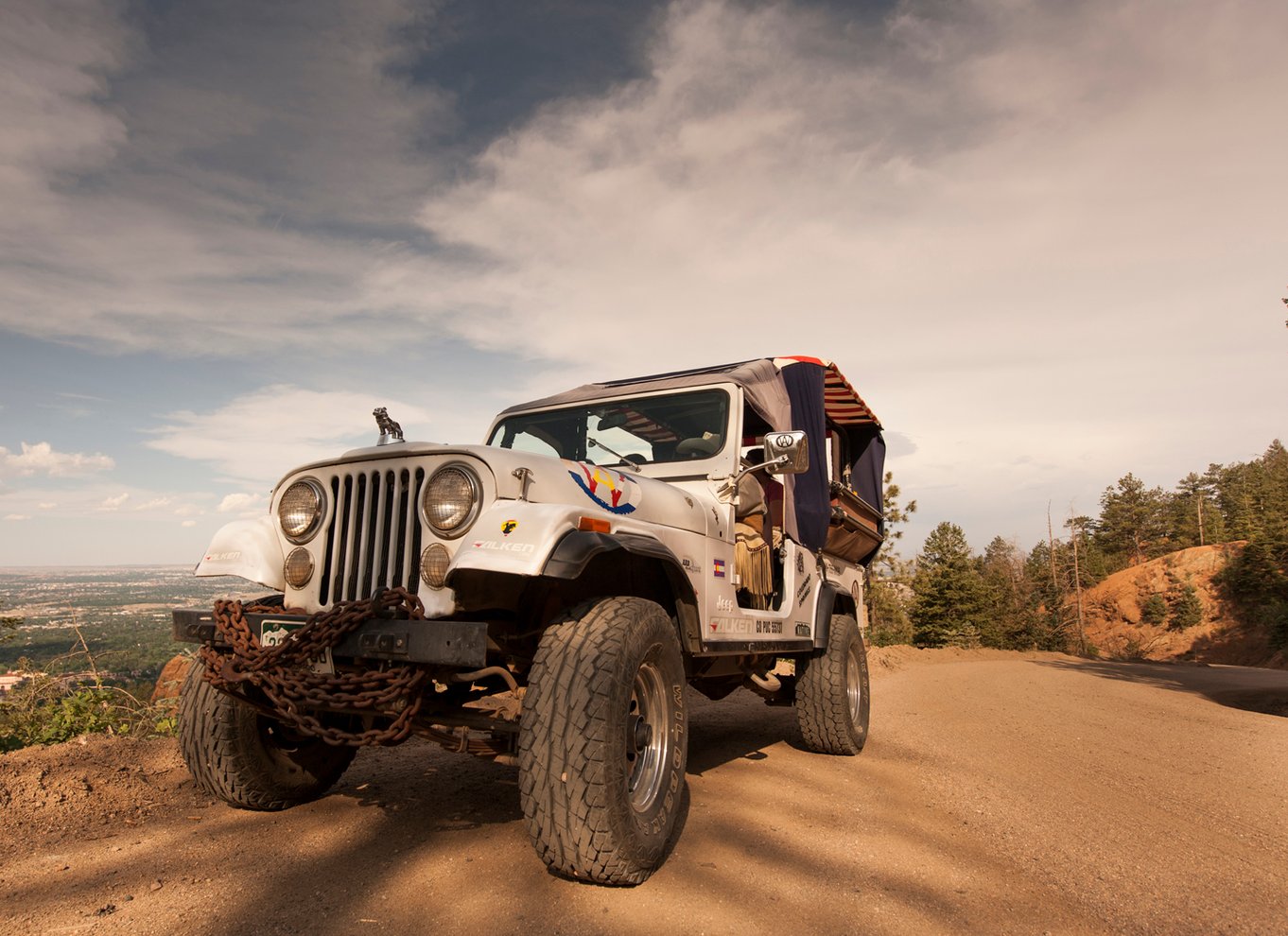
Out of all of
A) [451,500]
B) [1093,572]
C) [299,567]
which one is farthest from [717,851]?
[1093,572]

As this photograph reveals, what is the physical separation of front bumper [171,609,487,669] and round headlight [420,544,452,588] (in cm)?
24

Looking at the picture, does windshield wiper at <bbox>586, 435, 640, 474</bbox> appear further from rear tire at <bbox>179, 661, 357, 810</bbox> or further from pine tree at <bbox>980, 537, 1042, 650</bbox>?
pine tree at <bbox>980, 537, 1042, 650</bbox>

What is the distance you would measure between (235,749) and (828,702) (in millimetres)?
3833

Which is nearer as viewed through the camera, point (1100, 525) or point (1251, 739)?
point (1251, 739)

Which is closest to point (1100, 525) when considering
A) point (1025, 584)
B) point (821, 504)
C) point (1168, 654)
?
point (1025, 584)

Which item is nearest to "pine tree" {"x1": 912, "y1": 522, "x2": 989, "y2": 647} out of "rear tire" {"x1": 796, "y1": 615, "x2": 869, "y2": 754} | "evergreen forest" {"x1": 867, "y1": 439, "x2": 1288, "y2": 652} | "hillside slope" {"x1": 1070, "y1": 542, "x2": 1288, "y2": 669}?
"evergreen forest" {"x1": 867, "y1": 439, "x2": 1288, "y2": 652}

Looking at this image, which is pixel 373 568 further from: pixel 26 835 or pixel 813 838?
pixel 813 838

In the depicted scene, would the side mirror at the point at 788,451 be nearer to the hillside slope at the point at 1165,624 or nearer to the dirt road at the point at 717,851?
the dirt road at the point at 717,851

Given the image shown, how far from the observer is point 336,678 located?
2656 mm

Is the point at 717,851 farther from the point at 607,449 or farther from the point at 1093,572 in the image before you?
the point at 1093,572

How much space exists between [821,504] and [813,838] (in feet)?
8.65

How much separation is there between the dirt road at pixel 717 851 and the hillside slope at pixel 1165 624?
4570 cm

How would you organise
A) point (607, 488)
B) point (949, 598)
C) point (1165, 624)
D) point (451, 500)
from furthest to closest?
point (1165, 624) → point (949, 598) → point (607, 488) → point (451, 500)

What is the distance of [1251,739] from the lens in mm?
7172
